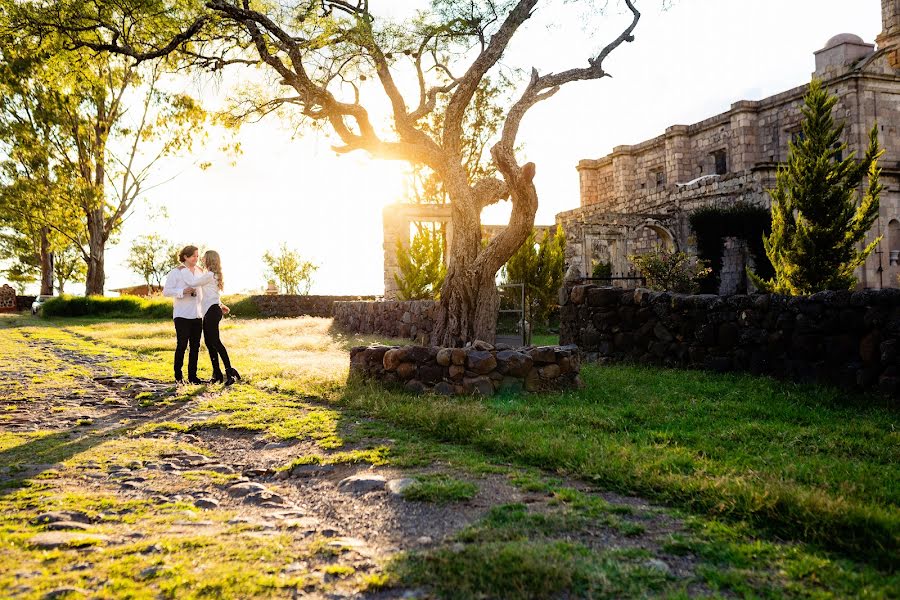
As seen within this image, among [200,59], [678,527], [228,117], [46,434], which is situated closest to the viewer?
[678,527]

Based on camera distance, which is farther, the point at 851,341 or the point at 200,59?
the point at 200,59

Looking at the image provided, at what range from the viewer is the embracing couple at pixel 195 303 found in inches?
356

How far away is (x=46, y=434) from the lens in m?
6.35

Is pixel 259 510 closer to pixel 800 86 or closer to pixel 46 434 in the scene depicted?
pixel 46 434

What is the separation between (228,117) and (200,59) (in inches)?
62.9

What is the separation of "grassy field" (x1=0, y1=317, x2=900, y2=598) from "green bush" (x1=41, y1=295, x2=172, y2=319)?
64.8ft

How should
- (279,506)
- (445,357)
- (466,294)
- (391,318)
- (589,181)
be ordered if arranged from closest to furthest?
(279,506), (445,357), (466,294), (391,318), (589,181)

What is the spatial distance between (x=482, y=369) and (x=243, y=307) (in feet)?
82.6

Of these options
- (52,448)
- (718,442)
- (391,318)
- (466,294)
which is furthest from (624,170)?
(52,448)

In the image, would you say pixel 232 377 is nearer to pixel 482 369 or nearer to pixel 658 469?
pixel 482 369

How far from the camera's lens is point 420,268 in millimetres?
22938

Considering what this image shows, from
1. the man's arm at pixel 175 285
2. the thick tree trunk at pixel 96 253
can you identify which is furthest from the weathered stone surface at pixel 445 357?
the thick tree trunk at pixel 96 253

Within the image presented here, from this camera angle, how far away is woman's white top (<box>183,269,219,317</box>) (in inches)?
357

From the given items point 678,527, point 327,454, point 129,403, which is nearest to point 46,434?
point 129,403
